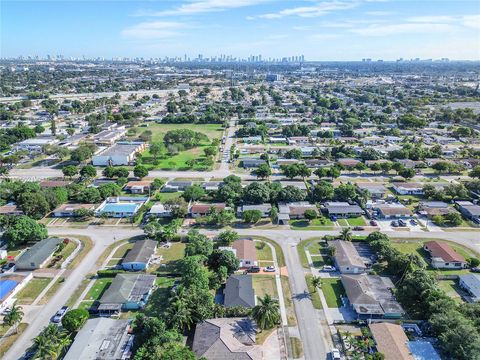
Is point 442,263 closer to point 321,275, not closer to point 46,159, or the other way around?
point 321,275

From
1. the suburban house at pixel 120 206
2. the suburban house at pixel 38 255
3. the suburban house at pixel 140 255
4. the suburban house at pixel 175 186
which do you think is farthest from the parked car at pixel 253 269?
the suburban house at pixel 175 186

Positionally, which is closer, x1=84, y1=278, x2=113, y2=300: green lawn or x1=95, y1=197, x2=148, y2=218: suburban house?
x1=84, y1=278, x2=113, y2=300: green lawn

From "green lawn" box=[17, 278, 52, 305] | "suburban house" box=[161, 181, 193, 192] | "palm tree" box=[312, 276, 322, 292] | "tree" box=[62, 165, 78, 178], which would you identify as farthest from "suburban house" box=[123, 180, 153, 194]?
"palm tree" box=[312, 276, 322, 292]

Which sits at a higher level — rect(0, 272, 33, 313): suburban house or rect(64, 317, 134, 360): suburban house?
rect(64, 317, 134, 360): suburban house

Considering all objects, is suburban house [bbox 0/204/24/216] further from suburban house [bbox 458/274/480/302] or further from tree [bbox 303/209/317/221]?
suburban house [bbox 458/274/480/302]

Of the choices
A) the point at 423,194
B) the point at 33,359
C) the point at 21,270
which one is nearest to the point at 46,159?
the point at 21,270

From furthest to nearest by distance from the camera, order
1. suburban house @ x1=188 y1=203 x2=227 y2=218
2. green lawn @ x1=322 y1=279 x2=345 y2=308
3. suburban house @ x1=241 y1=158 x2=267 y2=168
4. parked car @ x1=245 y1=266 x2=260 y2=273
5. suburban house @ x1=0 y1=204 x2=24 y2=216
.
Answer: suburban house @ x1=241 y1=158 x2=267 y2=168 < suburban house @ x1=188 y1=203 x2=227 y2=218 < suburban house @ x1=0 y1=204 x2=24 y2=216 < parked car @ x1=245 y1=266 x2=260 y2=273 < green lawn @ x1=322 y1=279 x2=345 y2=308
